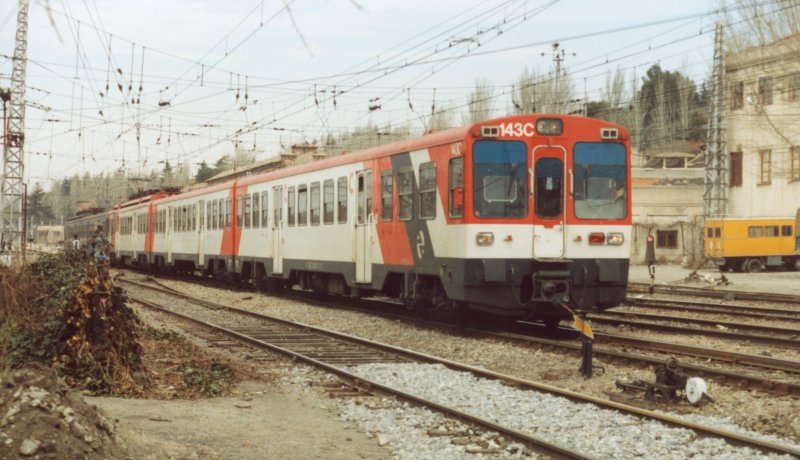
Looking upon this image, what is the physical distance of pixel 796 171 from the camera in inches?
1656

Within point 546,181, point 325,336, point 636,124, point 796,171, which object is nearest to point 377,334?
point 325,336

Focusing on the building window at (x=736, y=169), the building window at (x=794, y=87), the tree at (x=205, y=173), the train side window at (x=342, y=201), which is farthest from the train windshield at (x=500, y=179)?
the tree at (x=205, y=173)

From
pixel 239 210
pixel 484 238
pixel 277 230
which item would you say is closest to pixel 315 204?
pixel 277 230

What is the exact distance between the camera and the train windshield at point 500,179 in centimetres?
1418

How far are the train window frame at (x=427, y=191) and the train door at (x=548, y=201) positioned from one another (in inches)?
67.6

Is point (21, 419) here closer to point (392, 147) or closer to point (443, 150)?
point (443, 150)

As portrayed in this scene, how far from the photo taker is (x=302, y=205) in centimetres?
2191

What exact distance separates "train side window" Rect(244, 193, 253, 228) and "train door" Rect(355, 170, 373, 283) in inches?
317

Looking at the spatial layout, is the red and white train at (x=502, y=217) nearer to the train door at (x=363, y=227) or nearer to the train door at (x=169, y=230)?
the train door at (x=363, y=227)

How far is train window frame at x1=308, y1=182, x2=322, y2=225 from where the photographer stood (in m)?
20.7

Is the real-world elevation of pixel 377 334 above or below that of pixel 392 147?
below

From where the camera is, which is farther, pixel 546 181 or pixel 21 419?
pixel 546 181

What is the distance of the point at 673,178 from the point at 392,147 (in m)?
46.5

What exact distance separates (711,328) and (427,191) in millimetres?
5514
